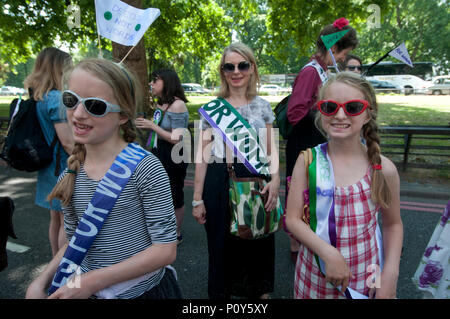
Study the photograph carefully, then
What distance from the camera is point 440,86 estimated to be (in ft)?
95.0

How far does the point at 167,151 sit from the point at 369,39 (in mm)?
38920

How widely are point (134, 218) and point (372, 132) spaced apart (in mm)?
1152

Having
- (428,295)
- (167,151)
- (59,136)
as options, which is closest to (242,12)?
(167,151)

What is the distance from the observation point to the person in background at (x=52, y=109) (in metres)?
2.30

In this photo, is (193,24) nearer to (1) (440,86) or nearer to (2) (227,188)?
(2) (227,188)

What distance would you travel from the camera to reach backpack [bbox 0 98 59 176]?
2.31m

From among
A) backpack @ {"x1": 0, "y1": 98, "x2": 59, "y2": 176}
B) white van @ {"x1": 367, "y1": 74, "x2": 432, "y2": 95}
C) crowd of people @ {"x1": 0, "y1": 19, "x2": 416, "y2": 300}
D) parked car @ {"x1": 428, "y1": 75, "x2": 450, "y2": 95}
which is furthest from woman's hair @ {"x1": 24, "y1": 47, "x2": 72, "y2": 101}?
parked car @ {"x1": 428, "y1": 75, "x2": 450, "y2": 95}

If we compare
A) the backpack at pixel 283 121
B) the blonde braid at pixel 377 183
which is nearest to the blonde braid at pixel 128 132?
the blonde braid at pixel 377 183

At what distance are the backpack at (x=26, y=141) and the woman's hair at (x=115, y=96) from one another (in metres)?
1.34

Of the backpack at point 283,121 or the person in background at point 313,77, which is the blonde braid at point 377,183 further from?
the backpack at point 283,121

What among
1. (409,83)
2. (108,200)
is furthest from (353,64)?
(409,83)
